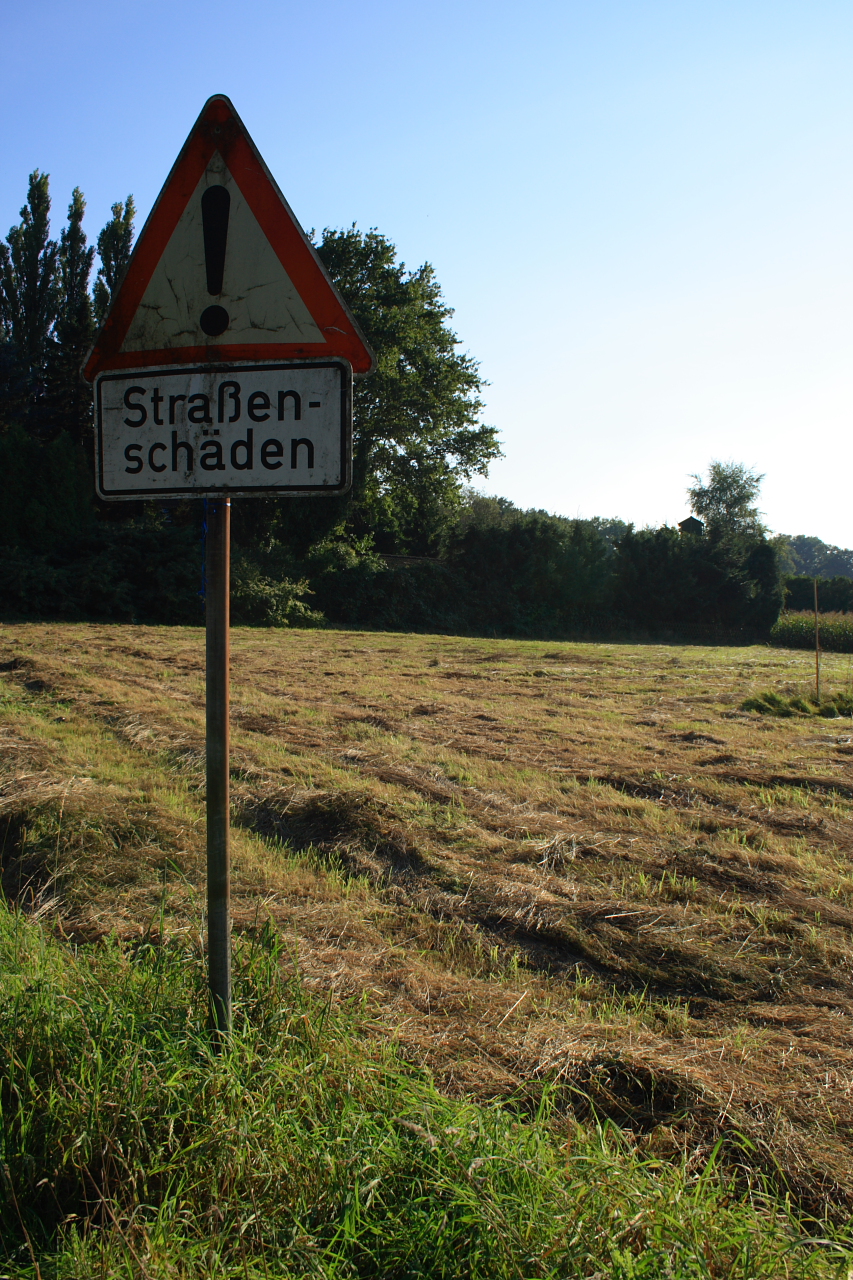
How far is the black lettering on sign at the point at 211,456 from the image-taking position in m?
1.99

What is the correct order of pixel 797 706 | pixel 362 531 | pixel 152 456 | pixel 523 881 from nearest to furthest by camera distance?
pixel 152 456 < pixel 523 881 < pixel 797 706 < pixel 362 531

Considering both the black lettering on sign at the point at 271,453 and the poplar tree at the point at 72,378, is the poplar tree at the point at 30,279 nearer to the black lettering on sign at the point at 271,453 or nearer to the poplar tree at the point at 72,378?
the poplar tree at the point at 72,378

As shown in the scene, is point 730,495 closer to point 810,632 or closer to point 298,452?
point 810,632

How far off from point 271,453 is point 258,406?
13 centimetres

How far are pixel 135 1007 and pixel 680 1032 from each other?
5.39 ft

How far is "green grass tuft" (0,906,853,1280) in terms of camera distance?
141cm

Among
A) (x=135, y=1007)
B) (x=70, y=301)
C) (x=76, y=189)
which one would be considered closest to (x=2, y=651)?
(x=135, y=1007)

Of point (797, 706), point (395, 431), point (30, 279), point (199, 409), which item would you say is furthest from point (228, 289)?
point (30, 279)

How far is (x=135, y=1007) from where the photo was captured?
203cm

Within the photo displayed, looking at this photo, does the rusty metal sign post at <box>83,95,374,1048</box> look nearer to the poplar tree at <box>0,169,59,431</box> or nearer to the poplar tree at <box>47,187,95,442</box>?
the poplar tree at <box>47,187,95,442</box>

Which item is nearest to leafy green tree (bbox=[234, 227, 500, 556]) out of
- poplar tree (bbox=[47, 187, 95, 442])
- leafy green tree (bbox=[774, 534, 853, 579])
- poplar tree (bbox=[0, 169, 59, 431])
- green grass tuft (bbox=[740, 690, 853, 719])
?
poplar tree (bbox=[47, 187, 95, 442])

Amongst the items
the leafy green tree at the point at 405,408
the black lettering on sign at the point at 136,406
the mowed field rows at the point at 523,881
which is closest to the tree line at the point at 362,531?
the leafy green tree at the point at 405,408

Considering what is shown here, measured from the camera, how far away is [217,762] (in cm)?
200

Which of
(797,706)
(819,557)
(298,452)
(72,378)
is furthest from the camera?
(819,557)
